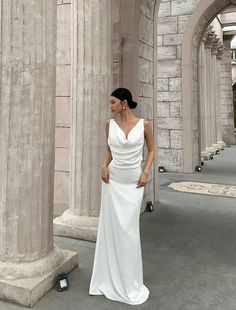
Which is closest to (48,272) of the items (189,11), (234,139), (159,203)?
(159,203)

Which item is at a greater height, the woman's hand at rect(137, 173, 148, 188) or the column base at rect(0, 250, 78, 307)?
the woman's hand at rect(137, 173, 148, 188)

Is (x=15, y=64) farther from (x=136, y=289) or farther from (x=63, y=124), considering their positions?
(x=63, y=124)

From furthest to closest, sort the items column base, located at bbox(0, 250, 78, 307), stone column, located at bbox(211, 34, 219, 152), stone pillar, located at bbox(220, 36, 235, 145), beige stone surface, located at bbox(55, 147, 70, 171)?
stone pillar, located at bbox(220, 36, 235, 145)
stone column, located at bbox(211, 34, 219, 152)
beige stone surface, located at bbox(55, 147, 70, 171)
column base, located at bbox(0, 250, 78, 307)

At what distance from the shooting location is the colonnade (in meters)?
16.0

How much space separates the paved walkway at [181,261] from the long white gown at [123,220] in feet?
0.52

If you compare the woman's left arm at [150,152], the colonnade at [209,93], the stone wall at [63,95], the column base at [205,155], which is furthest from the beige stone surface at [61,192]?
the colonnade at [209,93]

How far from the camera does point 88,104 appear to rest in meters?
4.87

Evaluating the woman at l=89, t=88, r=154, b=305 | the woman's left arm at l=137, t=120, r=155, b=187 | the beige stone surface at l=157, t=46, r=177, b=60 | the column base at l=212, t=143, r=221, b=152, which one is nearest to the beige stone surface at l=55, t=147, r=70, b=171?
the woman at l=89, t=88, r=154, b=305

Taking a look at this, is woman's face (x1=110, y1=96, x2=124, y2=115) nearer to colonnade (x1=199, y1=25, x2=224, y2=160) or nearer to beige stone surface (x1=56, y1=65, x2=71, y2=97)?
beige stone surface (x1=56, y1=65, x2=71, y2=97)

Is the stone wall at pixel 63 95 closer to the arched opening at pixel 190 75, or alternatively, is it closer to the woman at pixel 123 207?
the woman at pixel 123 207

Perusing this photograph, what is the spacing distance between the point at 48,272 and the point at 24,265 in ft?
0.89

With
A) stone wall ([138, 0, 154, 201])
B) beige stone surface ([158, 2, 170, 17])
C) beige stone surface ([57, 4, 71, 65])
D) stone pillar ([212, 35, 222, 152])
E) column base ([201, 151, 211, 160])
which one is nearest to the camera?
beige stone surface ([57, 4, 71, 65])

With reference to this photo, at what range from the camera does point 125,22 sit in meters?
5.84

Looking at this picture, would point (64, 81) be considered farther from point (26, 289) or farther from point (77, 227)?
point (26, 289)
